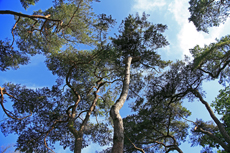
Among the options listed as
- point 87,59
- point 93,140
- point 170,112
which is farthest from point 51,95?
point 170,112

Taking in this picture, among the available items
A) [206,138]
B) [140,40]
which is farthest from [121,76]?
[206,138]

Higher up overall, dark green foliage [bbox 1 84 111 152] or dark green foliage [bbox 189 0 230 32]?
dark green foliage [bbox 189 0 230 32]

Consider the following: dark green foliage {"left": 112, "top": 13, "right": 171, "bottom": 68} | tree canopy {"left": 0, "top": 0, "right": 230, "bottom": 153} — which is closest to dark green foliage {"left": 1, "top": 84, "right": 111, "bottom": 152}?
tree canopy {"left": 0, "top": 0, "right": 230, "bottom": 153}

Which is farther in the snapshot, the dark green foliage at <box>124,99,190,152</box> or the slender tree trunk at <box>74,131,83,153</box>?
the dark green foliage at <box>124,99,190,152</box>

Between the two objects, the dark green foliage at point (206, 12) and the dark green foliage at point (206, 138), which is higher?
the dark green foliage at point (206, 12)

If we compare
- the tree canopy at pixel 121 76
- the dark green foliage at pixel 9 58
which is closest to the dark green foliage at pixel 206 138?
the tree canopy at pixel 121 76

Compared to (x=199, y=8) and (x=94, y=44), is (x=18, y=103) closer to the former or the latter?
(x=94, y=44)

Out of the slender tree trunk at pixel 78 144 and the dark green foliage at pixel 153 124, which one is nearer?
the slender tree trunk at pixel 78 144

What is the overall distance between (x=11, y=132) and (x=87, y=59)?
5921mm

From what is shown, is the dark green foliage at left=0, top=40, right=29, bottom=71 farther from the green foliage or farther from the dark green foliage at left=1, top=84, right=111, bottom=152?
the green foliage

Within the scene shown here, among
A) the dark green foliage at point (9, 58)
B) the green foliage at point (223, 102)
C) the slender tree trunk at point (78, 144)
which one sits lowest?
the slender tree trunk at point (78, 144)

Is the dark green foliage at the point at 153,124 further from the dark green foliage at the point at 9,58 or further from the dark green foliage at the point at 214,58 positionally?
the dark green foliage at the point at 9,58

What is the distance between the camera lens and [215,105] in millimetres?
10023

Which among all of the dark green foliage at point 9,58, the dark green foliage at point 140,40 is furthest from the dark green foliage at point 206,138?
the dark green foliage at point 9,58
